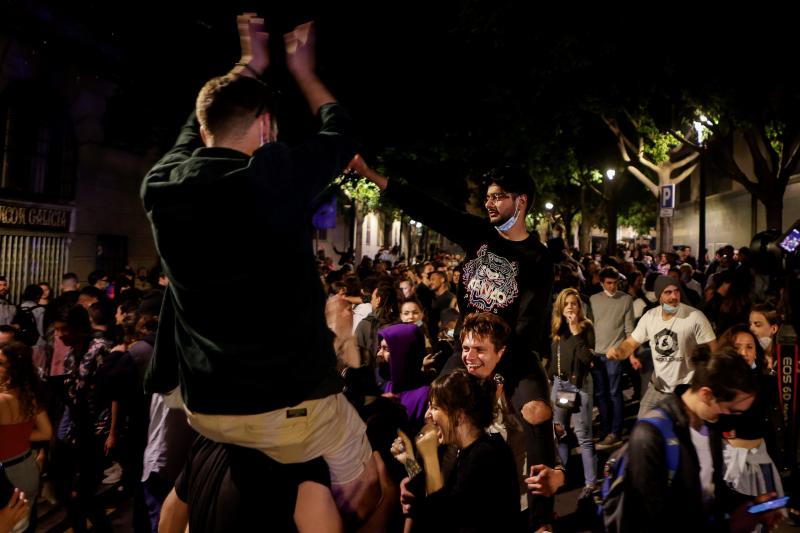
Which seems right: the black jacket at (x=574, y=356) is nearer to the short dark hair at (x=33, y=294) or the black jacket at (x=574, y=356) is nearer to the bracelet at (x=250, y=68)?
the bracelet at (x=250, y=68)

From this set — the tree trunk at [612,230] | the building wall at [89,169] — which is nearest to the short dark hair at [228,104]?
the building wall at [89,169]

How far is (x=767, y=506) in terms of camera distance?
3.23 metres

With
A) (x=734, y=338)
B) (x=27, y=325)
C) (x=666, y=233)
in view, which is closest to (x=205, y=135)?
(x=734, y=338)

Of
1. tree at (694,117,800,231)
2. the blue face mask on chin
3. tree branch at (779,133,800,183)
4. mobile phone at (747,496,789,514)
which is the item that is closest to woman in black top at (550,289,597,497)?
the blue face mask on chin

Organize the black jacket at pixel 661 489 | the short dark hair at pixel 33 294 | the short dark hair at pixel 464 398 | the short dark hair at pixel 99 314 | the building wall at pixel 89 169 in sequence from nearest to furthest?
the black jacket at pixel 661 489 < the short dark hair at pixel 464 398 < the short dark hair at pixel 99 314 < the short dark hair at pixel 33 294 < the building wall at pixel 89 169

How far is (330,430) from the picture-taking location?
6.73ft

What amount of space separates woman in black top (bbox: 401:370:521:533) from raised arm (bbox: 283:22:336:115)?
1.72 metres

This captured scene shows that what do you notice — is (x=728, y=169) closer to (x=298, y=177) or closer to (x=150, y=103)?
(x=150, y=103)

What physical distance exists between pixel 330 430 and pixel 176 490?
0.69 metres

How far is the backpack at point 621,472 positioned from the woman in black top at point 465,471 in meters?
0.49

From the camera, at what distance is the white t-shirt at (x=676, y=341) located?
24.0 ft

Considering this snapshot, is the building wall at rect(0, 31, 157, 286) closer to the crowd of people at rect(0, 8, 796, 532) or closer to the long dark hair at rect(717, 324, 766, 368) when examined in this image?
the crowd of people at rect(0, 8, 796, 532)

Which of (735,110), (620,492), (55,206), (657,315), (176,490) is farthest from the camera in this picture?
(55,206)

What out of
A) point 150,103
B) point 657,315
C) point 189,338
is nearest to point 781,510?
point 189,338
